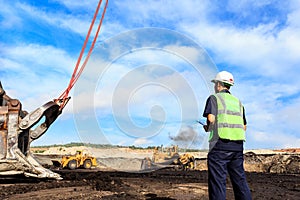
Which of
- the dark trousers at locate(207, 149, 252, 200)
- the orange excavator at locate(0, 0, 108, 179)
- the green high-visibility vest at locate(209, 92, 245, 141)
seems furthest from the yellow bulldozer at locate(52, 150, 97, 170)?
the green high-visibility vest at locate(209, 92, 245, 141)

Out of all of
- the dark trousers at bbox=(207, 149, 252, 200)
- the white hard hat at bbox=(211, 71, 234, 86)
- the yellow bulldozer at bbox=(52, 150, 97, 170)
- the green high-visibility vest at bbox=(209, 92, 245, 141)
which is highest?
the white hard hat at bbox=(211, 71, 234, 86)

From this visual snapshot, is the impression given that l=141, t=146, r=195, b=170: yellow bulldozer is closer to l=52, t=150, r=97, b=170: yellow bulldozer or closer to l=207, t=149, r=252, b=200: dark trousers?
l=52, t=150, r=97, b=170: yellow bulldozer

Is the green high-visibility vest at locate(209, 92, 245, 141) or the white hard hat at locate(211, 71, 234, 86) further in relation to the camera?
the white hard hat at locate(211, 71, 234, 86)

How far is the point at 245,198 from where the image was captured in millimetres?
4832

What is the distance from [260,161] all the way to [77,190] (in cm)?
2878

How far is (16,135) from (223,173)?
5087 mm

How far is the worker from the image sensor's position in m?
4.70

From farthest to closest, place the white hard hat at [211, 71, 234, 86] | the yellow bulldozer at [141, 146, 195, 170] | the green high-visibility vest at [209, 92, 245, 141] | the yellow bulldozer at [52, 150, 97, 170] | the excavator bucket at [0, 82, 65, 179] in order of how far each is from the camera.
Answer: the yellow bulldozer at [141, 146, 195, 170] → the yellow bulldozer at [52, 150, 97, 170] → the excavator bucket at [0, 82, 65, 179] → the white hard hat at [211, 71, 234, 86] → the green high-visibility vest at [209, 92, 245, 141]

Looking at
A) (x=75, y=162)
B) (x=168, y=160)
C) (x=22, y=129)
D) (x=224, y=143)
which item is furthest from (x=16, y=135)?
(x=168, y=160)

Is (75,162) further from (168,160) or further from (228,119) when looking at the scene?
(228,119)

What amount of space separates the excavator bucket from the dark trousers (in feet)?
A: 15.9

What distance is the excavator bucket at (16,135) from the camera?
773 cm

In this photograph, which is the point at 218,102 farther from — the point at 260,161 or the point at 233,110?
the point at 260,161

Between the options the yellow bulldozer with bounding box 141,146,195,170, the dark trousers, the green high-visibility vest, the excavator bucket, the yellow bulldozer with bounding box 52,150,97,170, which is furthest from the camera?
the yellow bulldozer with bounding box 141,146,195,170
